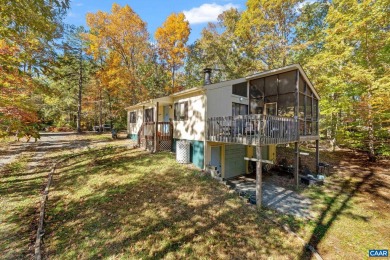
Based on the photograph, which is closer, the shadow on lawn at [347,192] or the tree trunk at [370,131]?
the shadow on lawn at [347,192]

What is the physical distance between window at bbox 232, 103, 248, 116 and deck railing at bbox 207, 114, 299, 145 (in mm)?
2287

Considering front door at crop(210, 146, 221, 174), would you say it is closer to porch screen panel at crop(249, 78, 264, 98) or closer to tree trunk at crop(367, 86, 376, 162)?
porch screen panel at crop(249, 78, 264, 98)

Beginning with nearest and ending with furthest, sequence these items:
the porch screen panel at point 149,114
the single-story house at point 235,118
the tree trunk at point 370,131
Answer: the single-story house at point 235,118, the tree trunk at point 370,131, the porch screen panel at point 149,114

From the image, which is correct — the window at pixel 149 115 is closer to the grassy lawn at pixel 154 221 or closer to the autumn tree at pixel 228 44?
the grassy lawn at pixel 154 221

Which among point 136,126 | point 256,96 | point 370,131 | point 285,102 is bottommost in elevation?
point 370,131

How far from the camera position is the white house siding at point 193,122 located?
1089 cm

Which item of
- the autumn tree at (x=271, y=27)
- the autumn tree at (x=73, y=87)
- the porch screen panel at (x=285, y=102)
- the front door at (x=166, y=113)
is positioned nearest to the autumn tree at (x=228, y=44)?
the autumn tree at (x=271, y=27)

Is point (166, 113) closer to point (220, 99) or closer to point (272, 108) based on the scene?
point (220, 99)

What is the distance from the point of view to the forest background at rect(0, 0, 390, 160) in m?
5.70

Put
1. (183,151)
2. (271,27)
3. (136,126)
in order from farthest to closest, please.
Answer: (136,126), (271,27), (183,151)

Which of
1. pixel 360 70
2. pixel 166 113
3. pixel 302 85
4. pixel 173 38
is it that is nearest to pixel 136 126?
pixel 166 113

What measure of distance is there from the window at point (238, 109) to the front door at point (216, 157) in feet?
8.00

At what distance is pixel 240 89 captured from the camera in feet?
40.4

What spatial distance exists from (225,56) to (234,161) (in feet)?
55.3
